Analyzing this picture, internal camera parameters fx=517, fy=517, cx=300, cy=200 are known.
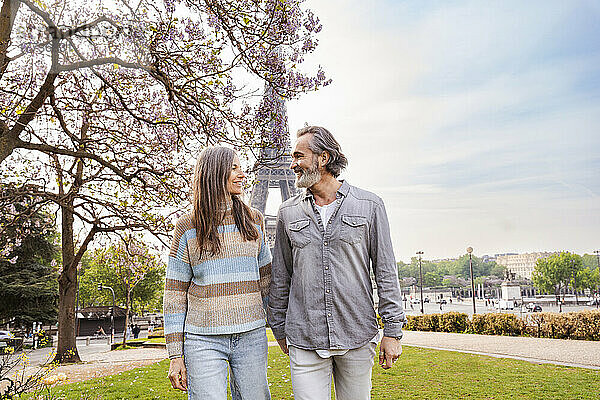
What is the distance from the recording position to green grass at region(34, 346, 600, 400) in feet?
25.6

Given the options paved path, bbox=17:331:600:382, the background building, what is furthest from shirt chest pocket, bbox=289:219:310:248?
the background building

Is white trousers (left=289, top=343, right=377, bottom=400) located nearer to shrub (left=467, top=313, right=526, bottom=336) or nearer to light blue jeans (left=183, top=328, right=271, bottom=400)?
light blue jeans (left=183, top=328, right=271, bottom=400)

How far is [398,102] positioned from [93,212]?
49.2 ft

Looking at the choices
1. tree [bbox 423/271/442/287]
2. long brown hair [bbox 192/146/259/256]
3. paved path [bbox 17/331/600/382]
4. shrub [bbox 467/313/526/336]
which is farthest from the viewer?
tree [bbox 423/271/442/287]

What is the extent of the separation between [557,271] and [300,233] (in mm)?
68177

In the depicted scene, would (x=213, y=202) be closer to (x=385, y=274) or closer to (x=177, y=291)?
(x=177, y=291)

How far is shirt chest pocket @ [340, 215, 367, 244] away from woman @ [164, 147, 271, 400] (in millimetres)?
551

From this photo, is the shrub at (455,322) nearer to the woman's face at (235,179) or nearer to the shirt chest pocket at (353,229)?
the shirt chest pocket at (353,229)

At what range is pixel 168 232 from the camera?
7867 millimetres

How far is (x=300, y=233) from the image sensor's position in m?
2.96

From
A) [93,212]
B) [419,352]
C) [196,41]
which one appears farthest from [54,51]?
[419,352]

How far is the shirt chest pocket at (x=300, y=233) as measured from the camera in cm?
293

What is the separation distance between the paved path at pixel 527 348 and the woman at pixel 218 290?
9932 mm

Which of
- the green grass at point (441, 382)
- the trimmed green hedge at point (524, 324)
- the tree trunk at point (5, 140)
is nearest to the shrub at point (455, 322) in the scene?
the trimmed green hedge at point (524, 324)
